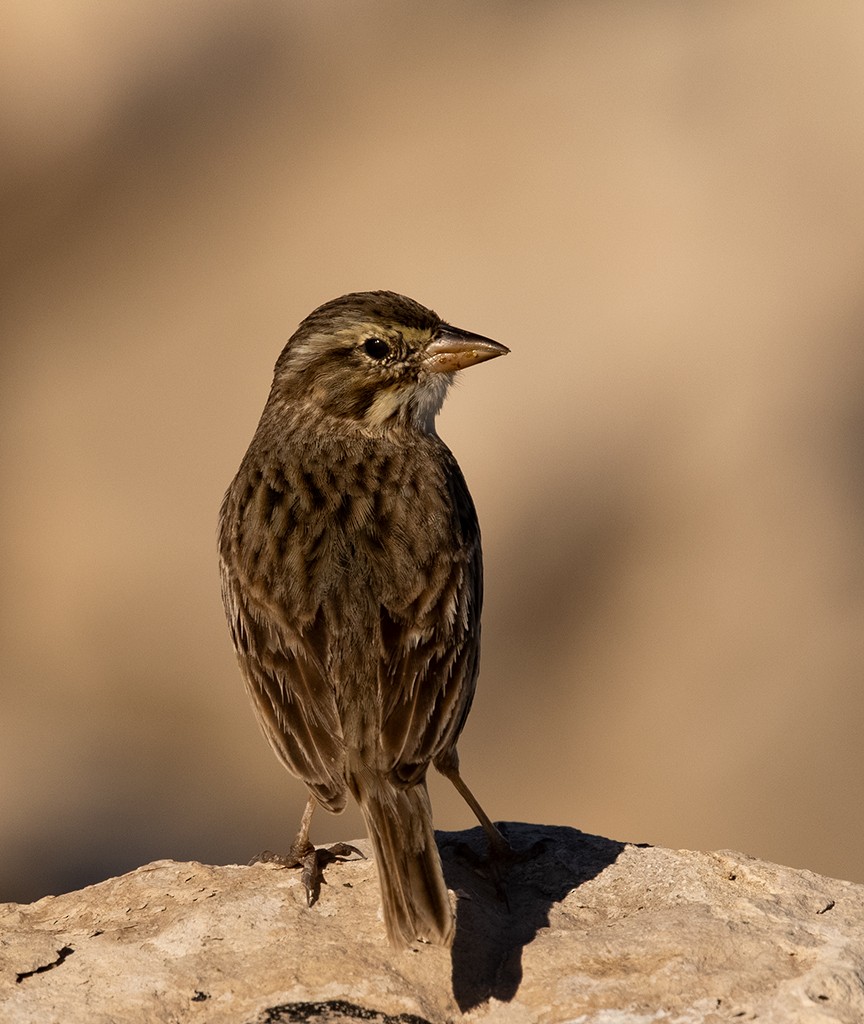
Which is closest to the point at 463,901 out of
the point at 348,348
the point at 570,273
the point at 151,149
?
the point at 348,348

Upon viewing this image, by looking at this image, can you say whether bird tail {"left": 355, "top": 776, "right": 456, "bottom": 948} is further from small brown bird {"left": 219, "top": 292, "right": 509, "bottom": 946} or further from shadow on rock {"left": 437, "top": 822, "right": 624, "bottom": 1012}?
shadow on rock {"left": 437, "top": 822, "right": 624, "bottom": 1012}

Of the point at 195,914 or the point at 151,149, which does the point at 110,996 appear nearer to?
the point at 195,914

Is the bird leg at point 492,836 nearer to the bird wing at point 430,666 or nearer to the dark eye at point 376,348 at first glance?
the bird wing at point 430,666

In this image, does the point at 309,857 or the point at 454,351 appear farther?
the point at 454,351

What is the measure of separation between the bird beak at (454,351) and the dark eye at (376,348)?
0.17 metres

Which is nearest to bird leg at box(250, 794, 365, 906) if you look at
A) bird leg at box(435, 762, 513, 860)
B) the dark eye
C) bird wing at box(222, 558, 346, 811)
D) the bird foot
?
the bird foot

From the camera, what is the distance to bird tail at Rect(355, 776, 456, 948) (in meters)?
4.91

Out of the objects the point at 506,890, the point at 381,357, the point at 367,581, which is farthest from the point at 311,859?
the point at 381,357

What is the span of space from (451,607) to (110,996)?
1758mm

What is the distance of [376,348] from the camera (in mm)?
6906

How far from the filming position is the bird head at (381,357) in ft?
22.6

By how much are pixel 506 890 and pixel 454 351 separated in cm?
226

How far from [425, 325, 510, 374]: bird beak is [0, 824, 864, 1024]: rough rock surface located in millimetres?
2070

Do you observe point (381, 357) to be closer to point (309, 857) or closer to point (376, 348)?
point (376, 348)
